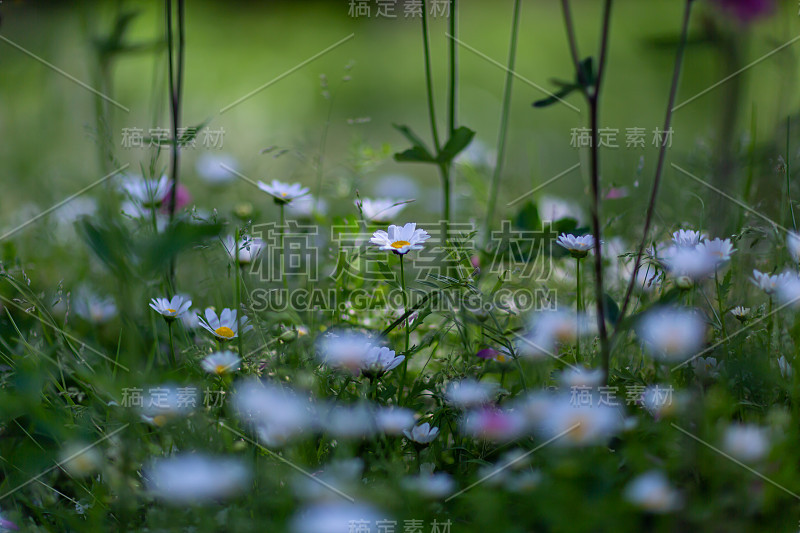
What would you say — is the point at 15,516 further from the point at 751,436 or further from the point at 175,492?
the point at 751,436

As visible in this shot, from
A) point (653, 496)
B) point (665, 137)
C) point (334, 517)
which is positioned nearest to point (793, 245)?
point (665, 137)

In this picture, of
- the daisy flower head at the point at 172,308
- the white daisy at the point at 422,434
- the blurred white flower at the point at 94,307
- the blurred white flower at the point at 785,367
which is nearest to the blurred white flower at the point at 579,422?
the white daisy at the point at 422,434

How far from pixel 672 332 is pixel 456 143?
1.39 feet

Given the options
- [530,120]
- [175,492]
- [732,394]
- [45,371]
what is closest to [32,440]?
[45,371]

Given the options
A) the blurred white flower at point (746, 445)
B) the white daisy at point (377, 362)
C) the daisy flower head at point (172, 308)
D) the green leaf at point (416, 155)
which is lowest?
the white daisy at point (377, 362)

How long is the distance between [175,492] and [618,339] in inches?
22.9

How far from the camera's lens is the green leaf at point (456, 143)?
992 millimetres

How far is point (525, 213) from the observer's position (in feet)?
3.67

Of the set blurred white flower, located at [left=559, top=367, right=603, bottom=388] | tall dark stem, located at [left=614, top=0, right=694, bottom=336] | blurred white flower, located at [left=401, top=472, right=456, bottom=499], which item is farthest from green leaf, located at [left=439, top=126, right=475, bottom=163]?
blurred white flower, located at [left=401, top=472, right=456, bottom=499]

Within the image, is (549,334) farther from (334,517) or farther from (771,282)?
(334,517)

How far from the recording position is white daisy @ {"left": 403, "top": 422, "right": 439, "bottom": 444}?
76 centimetres

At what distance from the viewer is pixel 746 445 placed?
63 cm

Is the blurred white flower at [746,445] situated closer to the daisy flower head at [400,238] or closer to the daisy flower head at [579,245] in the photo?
the daisy flower head at [579,245]

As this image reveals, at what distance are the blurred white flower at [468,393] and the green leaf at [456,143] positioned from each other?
0.36 m
